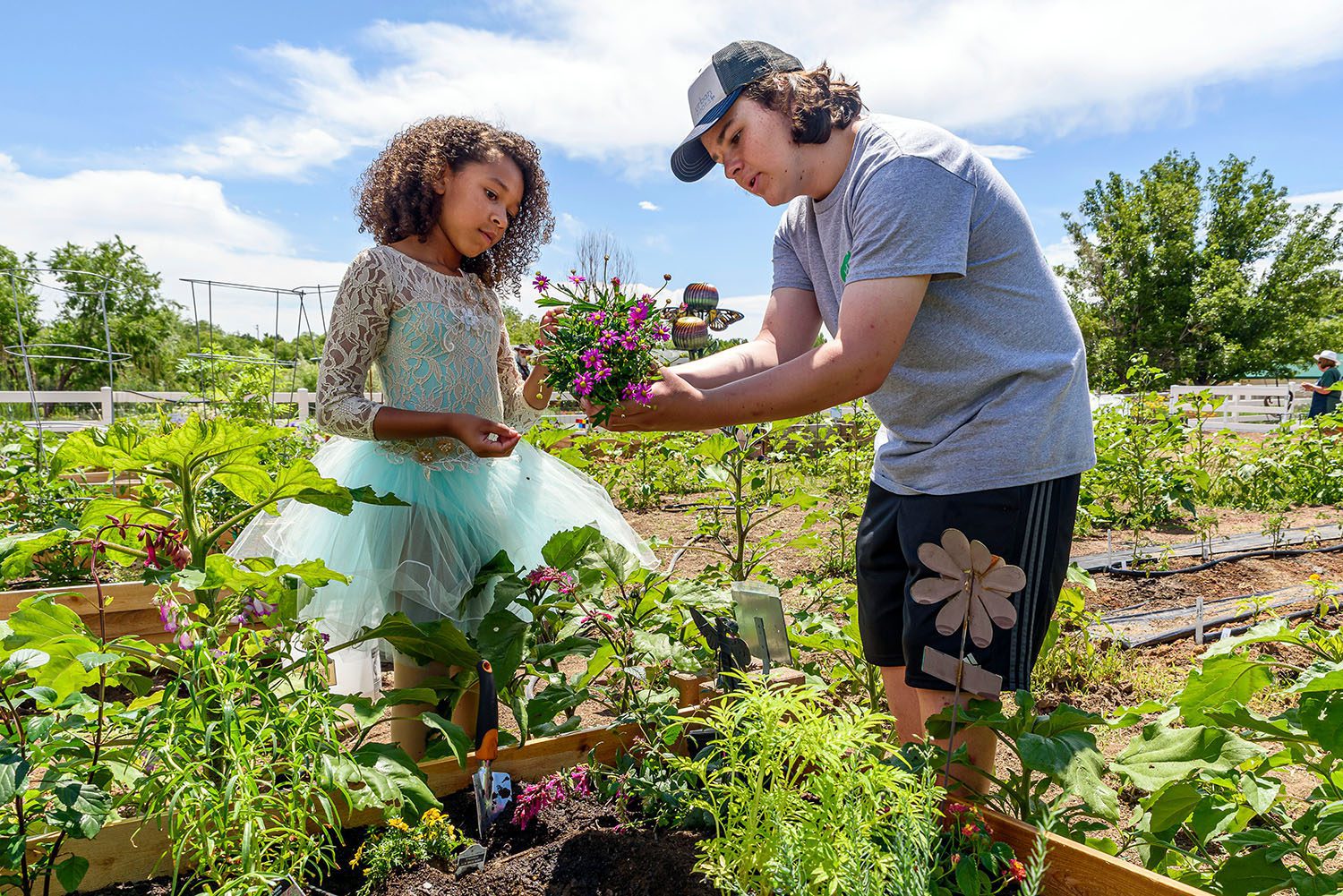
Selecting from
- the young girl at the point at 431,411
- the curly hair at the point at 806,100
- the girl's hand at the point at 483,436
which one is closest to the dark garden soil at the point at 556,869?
Answer: the young girl at the point at 431,411

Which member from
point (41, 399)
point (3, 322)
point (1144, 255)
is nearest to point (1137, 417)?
point (41, 399)

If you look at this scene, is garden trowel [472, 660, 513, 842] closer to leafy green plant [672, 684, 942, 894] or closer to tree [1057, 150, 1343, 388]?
leafy green plant [672, 684, 942, 894]

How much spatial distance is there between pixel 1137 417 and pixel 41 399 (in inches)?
521

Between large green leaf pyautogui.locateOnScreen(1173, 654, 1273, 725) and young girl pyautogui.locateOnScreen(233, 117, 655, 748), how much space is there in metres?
1.25

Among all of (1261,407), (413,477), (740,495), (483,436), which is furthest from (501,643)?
(1261,407)

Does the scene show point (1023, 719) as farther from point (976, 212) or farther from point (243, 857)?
point (243, 857)

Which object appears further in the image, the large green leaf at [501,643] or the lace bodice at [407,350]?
the lace bodice at [407,350]

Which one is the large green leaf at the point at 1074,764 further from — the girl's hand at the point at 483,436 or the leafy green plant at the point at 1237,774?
the girl's hand at the point at 483,436

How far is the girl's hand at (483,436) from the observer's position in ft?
5.50

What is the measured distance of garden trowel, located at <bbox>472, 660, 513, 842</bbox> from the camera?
123 centimetres

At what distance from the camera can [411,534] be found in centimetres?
179

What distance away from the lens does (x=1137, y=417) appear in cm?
A: 550

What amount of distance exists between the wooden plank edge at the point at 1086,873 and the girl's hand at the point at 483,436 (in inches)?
44.0

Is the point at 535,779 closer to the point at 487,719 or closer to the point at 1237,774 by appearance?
the point at 487,719
